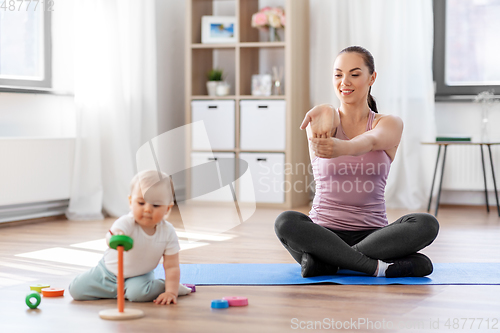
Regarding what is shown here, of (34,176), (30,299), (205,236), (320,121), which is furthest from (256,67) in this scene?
(30,299)

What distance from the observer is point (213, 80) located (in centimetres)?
434

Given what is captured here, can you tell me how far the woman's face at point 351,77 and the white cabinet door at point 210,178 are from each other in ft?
2.22

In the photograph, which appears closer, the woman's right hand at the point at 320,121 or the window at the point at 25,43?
the woman's right hand at the point at 320,121

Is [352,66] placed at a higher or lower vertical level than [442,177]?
higher

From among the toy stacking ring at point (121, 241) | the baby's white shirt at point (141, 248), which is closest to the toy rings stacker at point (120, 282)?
the toy stacking ring at point (121, 241)

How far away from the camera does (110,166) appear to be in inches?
146

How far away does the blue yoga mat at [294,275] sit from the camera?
184cm

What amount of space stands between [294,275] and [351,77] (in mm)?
650

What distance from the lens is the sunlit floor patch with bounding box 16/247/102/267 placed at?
2219 mm

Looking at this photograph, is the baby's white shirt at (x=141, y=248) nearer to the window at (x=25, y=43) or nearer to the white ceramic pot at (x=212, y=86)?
the window at (x=25, y=43)

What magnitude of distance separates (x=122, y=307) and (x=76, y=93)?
2344 mm

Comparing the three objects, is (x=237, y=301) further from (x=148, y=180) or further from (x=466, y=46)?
(x=466, y=46)

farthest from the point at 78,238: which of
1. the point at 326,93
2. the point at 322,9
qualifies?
the point at 322,9

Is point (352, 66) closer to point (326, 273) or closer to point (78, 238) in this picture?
point (326, 273)
